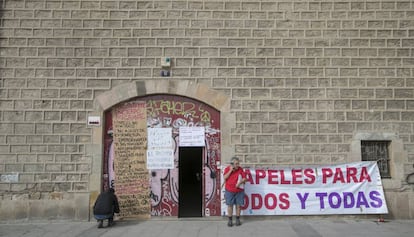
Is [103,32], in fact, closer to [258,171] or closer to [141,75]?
[141,75]

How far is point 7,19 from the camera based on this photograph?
9086 millimetres

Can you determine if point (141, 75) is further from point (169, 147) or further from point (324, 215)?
point (324, 215)

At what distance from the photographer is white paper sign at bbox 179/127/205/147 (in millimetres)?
8898

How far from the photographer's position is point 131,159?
8.88 metres

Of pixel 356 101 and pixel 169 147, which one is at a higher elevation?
pixel 356 101

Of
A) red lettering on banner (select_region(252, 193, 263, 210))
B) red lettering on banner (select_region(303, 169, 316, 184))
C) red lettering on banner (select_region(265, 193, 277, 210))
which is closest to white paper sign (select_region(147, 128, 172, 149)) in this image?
red lettering on banner (select_region(252, 193, 263, 210))

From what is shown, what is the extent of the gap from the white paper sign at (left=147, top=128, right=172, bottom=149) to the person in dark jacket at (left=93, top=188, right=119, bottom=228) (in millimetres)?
1537

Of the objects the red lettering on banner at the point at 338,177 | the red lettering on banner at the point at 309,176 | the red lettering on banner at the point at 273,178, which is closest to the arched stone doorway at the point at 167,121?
the red lettering on banner at the point at 273,178

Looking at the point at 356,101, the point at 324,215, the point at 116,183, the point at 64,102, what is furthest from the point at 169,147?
the point at 356,101

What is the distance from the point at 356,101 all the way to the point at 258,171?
295 cm

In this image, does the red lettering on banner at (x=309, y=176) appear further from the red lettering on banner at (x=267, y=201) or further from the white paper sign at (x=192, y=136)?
Answer: the white paper sign at (x=192, y=136)

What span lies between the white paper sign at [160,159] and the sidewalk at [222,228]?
1279 millimetres

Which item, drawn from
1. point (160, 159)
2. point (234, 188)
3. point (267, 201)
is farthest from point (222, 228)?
point (160, 159)

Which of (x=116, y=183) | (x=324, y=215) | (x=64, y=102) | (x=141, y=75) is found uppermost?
(x=141, y=75)
